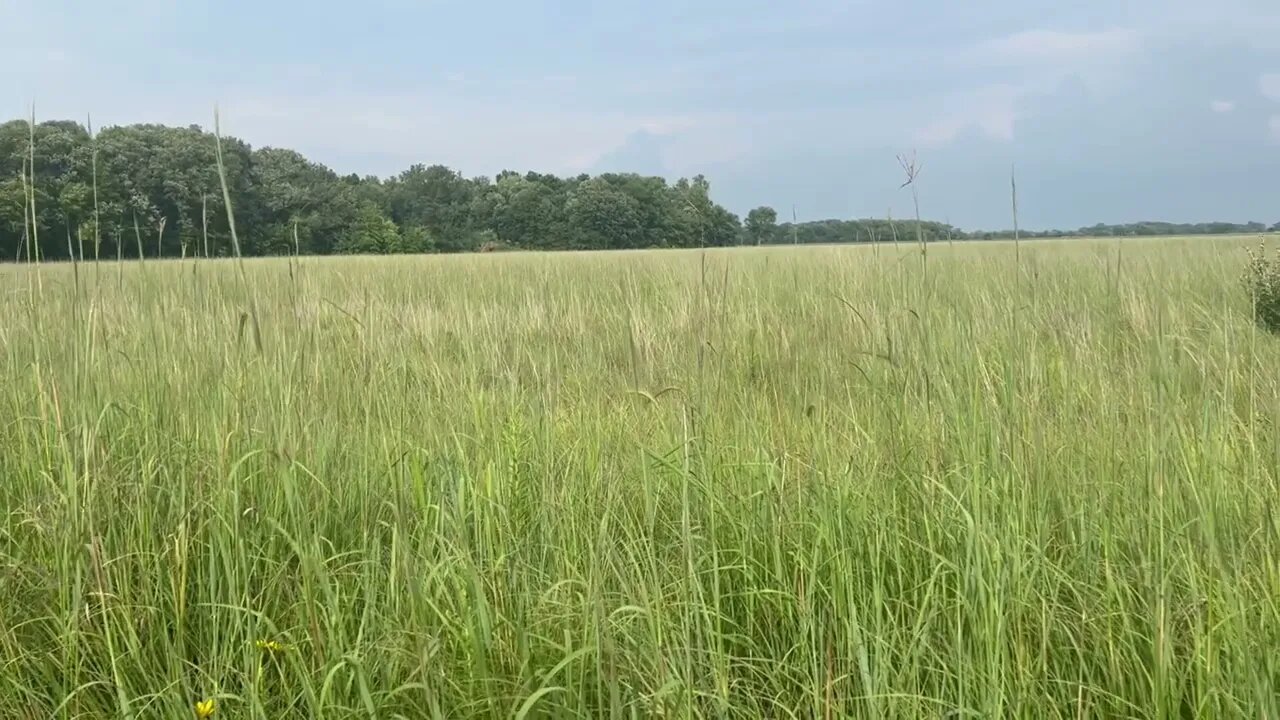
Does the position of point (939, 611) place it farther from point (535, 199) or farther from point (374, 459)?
point (535, 199)

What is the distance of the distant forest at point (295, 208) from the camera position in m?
2.32

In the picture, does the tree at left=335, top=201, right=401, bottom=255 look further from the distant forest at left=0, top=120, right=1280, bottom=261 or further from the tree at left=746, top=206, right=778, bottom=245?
the tree at left=746, top=206, right=778, bottom=245

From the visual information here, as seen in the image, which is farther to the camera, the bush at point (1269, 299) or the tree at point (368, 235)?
the tree at point (368, 235)

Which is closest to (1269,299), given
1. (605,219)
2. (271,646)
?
(271,646)

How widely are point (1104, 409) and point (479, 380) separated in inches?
80.7

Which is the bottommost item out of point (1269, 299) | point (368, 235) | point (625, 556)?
point (625, 556)

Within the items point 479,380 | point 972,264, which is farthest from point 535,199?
point 479,380

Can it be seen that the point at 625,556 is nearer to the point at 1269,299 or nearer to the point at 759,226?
the point at 759,226

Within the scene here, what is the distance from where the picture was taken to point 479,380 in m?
2.96

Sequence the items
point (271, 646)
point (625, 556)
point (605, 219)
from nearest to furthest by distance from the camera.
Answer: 1. point (271, 646)
2. point (625, 556)
3. point (605, 219)

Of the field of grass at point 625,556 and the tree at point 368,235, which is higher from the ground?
the tree at point 368,235

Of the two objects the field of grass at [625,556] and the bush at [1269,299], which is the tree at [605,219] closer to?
the bush at [1269,299]

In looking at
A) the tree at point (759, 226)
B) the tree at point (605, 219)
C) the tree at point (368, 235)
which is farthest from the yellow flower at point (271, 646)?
the tree at point (368, 235)

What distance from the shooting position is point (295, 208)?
359 inches
